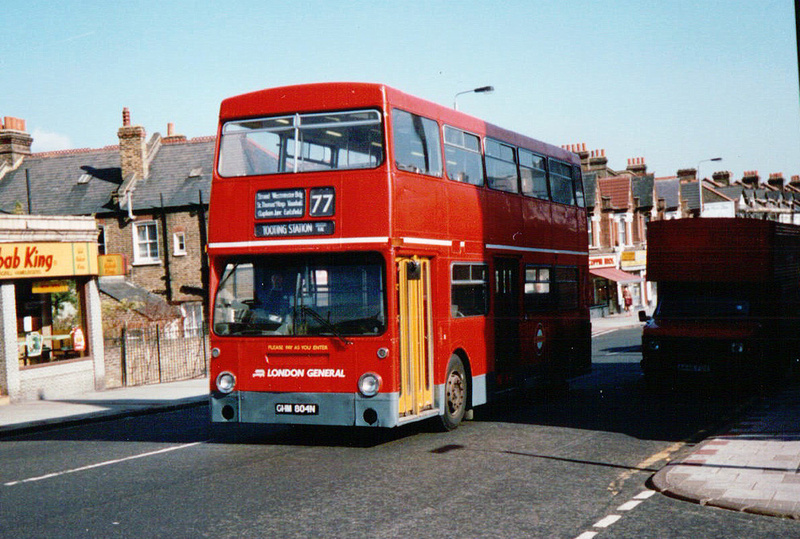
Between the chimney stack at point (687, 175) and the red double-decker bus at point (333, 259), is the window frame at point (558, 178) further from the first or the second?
the chimney stack at point (687, 175)

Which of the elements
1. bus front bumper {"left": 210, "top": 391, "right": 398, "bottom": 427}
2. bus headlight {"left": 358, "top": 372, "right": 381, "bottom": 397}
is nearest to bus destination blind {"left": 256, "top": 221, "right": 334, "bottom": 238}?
bus headlight {"left": 358, "top": 372, "right": 381, "bottom": 397}

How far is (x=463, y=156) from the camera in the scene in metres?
13.1

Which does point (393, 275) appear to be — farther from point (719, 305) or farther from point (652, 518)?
point (719, 305)

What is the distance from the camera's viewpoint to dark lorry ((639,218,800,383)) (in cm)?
1617

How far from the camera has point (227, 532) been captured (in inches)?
286

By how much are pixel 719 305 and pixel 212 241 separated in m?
10.2

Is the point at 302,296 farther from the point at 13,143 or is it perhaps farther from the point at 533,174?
the point at 13,143

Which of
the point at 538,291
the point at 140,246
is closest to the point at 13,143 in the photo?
the point at 140,246

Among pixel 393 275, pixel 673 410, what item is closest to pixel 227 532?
pixel 393 275

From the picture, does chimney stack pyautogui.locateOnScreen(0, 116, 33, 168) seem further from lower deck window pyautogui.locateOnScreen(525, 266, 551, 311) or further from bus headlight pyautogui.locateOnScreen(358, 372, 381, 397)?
bus headlight pyautogui.locateOnScreen(358, 372, 381, 397)

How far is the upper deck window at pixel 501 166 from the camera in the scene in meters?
14.1

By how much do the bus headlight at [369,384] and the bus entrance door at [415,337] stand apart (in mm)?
421

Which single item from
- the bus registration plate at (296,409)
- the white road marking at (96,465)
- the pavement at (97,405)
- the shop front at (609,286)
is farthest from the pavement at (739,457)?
the shop front at (609,286)

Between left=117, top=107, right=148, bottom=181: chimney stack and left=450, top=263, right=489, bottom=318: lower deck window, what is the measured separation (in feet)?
105
